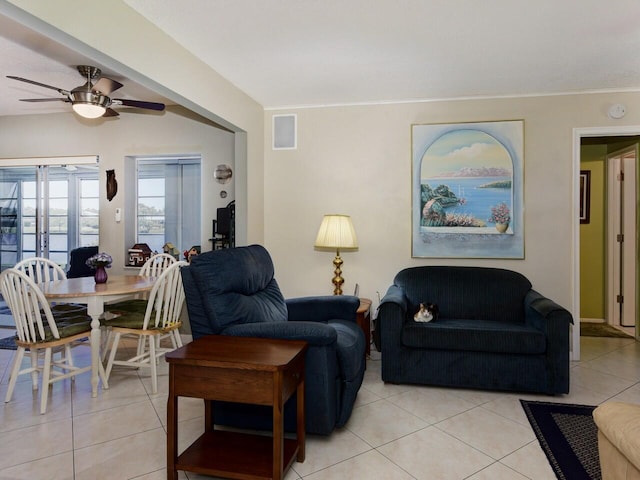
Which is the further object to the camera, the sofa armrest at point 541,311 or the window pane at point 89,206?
the window pane at point 89,206

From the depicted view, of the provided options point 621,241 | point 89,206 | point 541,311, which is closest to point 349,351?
point 541,311

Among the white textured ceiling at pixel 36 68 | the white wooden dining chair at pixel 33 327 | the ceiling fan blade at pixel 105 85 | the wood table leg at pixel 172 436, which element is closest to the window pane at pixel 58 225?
the white textured ceiling at pixel 36 68

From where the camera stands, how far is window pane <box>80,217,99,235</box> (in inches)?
234

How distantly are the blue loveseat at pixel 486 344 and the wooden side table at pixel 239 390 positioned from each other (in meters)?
1.29

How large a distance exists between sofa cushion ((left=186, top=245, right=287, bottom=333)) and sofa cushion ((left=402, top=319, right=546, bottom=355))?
1012mm

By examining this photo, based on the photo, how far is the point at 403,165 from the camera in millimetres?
4262

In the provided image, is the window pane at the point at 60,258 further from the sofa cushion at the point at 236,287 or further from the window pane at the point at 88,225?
the sofa cushion at the point at 236,287

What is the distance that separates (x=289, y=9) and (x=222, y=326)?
1821 millimetres

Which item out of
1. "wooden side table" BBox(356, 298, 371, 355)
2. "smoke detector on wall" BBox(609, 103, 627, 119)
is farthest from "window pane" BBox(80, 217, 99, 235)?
"smoke detector on wall" BBox(609, 103, 627, 119)

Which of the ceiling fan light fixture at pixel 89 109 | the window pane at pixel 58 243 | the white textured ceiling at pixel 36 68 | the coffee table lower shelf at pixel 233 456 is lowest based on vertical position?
the coffee table lower shelf at pixel 233 456

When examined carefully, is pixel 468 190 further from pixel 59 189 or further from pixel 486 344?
pixel 59 189

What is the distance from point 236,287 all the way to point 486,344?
6.01 feet

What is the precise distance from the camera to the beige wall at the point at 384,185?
4020 mm

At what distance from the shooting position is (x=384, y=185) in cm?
430
